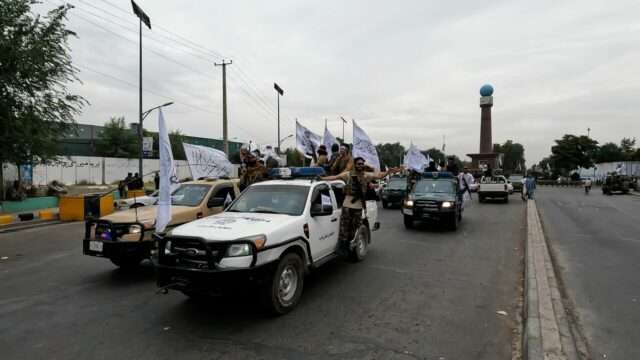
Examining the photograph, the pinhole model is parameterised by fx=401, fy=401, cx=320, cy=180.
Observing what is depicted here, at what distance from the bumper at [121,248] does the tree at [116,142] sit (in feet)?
172

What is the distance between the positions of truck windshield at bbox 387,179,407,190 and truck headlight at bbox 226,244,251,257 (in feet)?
51.2

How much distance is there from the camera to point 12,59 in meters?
12.6

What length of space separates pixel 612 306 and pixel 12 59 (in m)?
16.4

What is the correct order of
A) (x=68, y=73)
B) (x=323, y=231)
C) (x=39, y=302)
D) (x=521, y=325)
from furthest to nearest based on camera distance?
(x=68, y=73) → (x=323, y=231) → (x=39, y=302) → (x=521, y=325)

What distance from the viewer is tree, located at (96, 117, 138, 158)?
176ft

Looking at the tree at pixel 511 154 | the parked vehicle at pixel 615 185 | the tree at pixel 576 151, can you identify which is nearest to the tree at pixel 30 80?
the parked vehicle at pixel 615 185

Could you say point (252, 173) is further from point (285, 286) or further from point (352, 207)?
point (285, 286)

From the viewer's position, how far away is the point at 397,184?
2008cm

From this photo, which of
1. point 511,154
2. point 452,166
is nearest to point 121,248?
point 452,166

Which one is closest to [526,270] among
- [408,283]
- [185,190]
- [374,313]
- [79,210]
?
[408,283]

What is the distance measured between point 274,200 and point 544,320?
12.6 feet

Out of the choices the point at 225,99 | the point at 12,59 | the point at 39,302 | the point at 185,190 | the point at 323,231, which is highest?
the point at 225,99

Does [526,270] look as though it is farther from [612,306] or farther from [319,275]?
[319,275]

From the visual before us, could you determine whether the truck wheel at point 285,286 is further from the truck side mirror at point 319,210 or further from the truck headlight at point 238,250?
the truck side mirror at point 319,210
